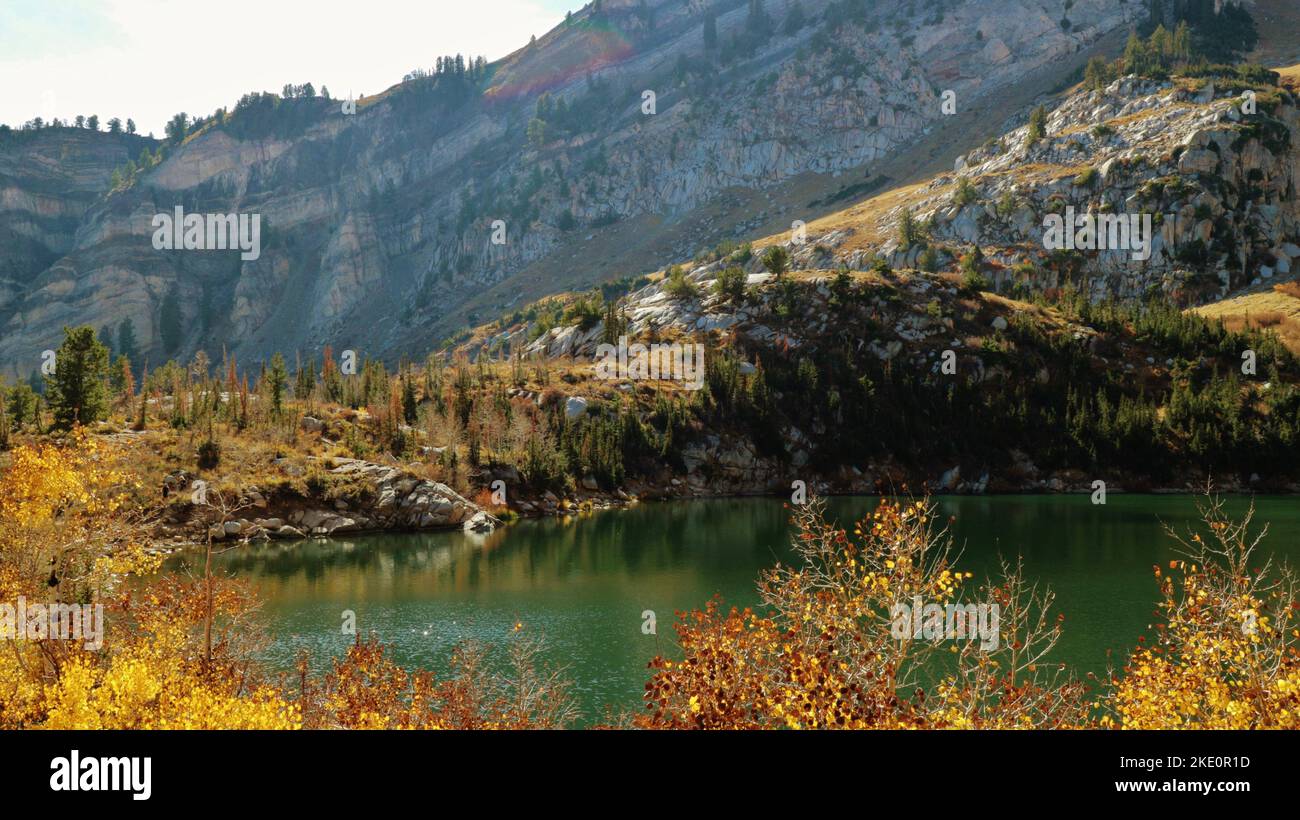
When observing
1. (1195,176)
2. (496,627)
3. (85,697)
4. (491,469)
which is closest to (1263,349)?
(1195,176)

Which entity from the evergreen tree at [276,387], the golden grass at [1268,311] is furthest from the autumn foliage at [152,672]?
the golden grass at [1268,311]

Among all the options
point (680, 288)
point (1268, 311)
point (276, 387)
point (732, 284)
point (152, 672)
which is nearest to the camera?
point (152, 672)

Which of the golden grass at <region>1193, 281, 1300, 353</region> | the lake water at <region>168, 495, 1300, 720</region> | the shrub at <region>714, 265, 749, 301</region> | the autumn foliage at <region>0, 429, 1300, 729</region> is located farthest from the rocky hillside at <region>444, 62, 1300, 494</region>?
the autumn foliage at <region>0, 429, 1300, 729</region>

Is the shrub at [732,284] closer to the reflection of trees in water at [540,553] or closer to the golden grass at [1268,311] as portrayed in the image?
the reflection of trees in water at [540,553]

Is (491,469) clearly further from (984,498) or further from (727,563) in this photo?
(984,498)

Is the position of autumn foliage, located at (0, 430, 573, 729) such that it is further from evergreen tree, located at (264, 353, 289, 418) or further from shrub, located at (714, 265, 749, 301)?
shrub, located at (714, 265, 749, 301)

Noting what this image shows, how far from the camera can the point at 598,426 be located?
9725cm

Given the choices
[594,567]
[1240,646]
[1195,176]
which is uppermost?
[1195,176]

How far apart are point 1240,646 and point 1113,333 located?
11417 centimetres

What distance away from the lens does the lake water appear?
33688mm

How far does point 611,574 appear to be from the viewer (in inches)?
2032

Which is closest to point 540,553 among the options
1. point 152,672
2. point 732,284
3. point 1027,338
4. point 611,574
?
point 611,574

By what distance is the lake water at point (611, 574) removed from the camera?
3369 centimetres

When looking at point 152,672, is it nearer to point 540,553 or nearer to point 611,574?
point 611,574
